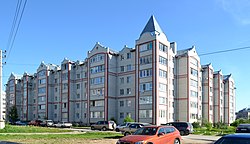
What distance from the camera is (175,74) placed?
194ft

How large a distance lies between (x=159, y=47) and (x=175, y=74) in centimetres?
932

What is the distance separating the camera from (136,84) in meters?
54.5

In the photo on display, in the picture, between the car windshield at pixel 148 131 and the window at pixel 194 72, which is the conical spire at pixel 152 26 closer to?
the window at pixel 194 72

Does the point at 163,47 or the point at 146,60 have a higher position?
the point at 163,47

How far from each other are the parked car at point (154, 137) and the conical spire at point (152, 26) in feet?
130

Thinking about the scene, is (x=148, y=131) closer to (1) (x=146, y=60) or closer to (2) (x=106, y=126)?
(2) (x=106, y=126)

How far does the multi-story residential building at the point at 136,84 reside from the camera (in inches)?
2057

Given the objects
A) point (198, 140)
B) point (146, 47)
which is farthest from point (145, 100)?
point (198, 140)

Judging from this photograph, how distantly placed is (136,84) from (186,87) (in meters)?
10.6

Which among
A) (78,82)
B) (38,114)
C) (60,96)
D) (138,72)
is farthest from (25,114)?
(138,72)

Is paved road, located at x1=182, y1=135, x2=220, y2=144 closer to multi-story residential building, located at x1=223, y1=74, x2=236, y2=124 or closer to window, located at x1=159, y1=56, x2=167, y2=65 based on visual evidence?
window, located at x1=159, y1=56, x2=167, y2=65

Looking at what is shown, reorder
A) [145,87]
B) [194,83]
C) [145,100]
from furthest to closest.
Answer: [194,83] < [145,87] < [145,100]

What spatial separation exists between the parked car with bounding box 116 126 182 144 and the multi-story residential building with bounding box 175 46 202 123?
41729 millimetres

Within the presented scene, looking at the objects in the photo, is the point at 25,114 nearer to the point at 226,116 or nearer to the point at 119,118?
the point at 119,118
